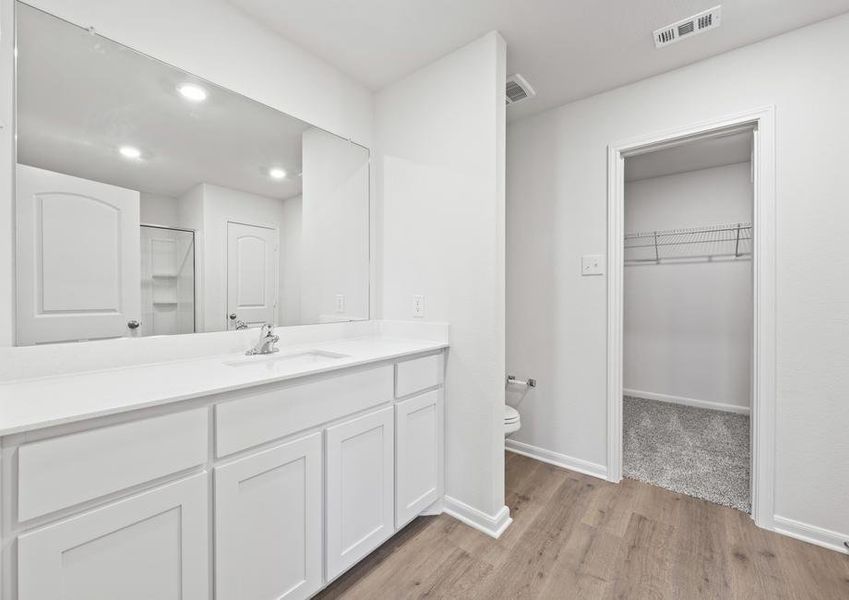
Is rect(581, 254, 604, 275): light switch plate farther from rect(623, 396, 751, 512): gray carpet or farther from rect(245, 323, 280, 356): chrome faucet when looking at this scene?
rect(245, 323, 280, 356): chrome faucet

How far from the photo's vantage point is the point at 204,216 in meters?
1.56

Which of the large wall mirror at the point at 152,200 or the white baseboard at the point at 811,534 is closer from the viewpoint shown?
the large wall mirror at the point at 152,200

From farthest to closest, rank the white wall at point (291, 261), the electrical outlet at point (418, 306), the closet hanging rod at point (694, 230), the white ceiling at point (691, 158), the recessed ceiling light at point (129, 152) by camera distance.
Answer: the closet hanging rod at point (694, 230), the white ceiling at point (691, 158), the electrical outlet at point (418, 306), the white wall at point (291, 261), the recessed ceiling light at point (129, 152)

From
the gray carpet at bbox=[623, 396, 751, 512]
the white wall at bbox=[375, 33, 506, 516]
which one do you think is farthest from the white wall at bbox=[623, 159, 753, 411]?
the white wall at bbox=[375, 33, 506, 516]

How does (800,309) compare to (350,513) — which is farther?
(800,309)

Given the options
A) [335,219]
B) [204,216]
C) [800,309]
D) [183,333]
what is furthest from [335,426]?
[800,309]

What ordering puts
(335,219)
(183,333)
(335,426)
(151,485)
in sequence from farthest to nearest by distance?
(335,219)
(183,333)
(335,426)
(151,485)

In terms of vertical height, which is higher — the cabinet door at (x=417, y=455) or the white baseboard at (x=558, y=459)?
the cabinet door at (x=417, y=455)

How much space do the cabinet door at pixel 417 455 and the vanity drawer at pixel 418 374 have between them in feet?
0.16

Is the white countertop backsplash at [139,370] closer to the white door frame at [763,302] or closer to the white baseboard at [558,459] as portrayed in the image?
the white baseboard at [558,459]

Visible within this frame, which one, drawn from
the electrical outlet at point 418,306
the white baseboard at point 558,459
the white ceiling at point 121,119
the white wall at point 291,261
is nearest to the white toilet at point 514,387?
the white baseboard at point 558,459

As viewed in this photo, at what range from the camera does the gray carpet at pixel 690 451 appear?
209cm

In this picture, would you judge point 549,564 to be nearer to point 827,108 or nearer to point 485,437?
point 485,437

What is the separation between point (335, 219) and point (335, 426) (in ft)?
3.92
